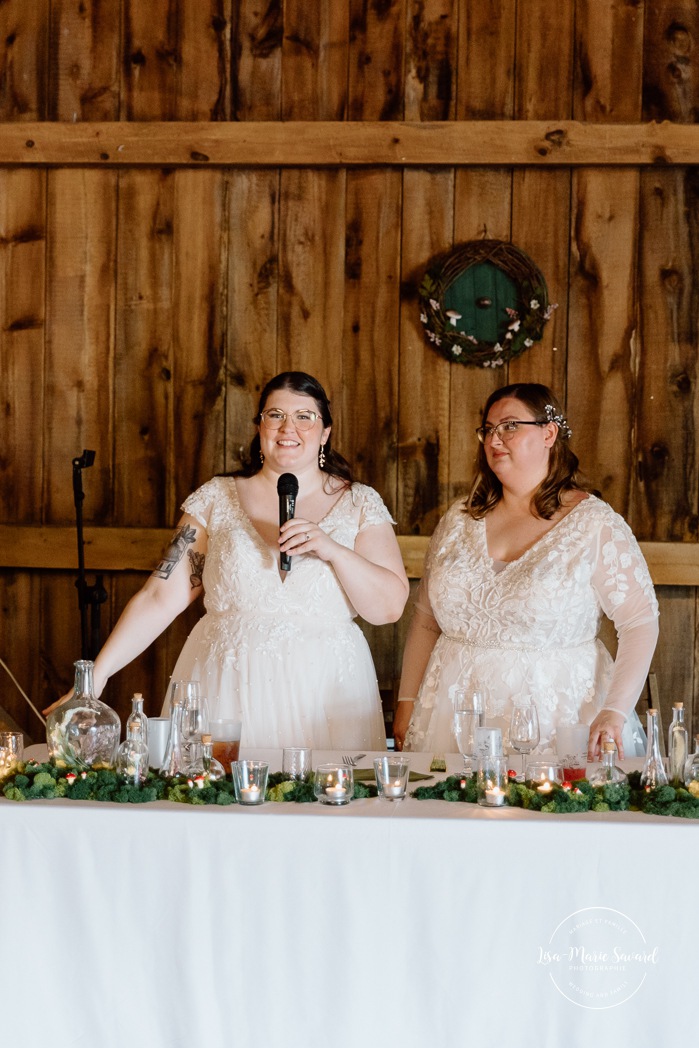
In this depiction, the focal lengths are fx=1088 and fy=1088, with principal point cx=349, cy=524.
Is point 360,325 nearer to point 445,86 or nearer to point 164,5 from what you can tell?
point 445,86

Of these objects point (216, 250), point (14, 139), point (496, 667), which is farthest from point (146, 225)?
point (496, 667)

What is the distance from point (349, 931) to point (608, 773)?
20.6 inches

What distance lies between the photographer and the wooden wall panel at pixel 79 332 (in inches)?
165

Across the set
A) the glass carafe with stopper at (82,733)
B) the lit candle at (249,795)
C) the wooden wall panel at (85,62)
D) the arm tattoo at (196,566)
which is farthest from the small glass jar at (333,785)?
the wooden wall panel at (85,62)

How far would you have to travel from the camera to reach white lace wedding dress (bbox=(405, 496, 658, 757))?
2680 mm

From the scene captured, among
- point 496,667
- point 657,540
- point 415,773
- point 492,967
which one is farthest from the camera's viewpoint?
point 657,540

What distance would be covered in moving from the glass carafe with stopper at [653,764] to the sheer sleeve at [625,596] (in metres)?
0.70

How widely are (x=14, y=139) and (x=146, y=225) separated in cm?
60

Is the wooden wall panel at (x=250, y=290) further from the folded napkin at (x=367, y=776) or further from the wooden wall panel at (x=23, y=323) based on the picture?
the folded napkin at (x=367, y=776)

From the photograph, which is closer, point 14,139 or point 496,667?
point 496,667

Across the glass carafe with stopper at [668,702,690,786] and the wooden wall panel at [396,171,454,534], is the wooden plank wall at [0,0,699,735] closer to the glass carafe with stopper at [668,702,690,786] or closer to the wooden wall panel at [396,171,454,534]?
the wooden wall panel at [396,171,454,534]

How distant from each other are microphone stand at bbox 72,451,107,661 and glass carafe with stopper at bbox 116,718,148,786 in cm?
195

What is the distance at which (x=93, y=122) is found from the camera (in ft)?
13.6

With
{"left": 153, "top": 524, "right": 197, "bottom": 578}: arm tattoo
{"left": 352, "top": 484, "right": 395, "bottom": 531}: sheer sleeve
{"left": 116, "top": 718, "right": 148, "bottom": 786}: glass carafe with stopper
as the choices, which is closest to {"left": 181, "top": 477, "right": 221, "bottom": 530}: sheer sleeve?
{"left": 153, "top": 524, "right": 197, "bottom": 578}: arm tattoo
